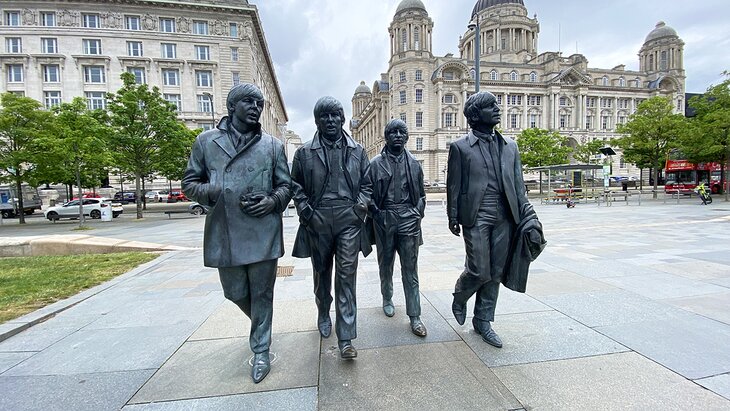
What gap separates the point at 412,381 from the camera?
8.61ft

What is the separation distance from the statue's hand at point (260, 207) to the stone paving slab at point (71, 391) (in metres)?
1.63

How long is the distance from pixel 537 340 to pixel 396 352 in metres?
1.39

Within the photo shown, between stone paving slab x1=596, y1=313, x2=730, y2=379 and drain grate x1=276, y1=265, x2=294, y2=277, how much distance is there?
4.80 meters

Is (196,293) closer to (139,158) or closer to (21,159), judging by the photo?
(21,159)

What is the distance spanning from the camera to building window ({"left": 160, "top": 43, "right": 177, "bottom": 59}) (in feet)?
148

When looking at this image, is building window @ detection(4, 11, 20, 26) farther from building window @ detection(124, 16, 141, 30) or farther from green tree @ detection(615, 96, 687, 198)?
green tree @ detection(615, 96, 687, 198)

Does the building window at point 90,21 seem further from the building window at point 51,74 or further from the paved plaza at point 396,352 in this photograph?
the paved plaza at point 396,352

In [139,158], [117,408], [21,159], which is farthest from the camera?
[139,158]

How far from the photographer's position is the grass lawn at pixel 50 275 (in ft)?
15.6

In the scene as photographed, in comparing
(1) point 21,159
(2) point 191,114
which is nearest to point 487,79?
(2) point 191,114

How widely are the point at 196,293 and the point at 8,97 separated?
2137 centimetres

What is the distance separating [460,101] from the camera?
226 ft

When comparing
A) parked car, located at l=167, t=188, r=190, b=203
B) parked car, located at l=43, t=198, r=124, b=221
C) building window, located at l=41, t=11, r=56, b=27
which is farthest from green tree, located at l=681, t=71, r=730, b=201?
building window, located at l=41, t=11, r=56, b=27

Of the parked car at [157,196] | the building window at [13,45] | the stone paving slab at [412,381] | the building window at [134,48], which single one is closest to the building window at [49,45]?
the building window at [13,45]
